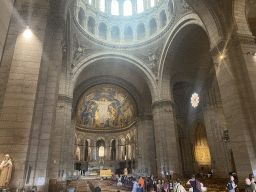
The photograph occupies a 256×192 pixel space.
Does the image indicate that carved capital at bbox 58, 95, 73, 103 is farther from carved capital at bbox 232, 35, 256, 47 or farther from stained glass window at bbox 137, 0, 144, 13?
stained glass window at bbox 137, 0, 144, 13

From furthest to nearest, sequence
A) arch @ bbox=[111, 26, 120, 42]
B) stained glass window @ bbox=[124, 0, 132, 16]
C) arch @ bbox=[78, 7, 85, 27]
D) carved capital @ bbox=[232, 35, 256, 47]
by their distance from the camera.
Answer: stained glass window @ bbox=[124, 0, 132, 16]
arch @ bbox=[111, 26, 120, 42]
arch @ bbox=[78, 7, 85, 27]
carved capital @ bbox=[232, 35, 256, 47]

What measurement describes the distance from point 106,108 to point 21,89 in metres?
23.9

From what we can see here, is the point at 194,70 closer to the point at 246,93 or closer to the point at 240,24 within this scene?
the point at 240,24

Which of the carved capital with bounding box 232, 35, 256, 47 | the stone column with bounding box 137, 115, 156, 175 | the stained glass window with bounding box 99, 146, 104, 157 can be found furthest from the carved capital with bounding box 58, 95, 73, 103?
the stained glass window with bounding box 99, 146, 104, 157

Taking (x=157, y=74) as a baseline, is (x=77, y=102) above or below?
below

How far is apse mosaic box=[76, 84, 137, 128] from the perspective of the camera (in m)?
27.4

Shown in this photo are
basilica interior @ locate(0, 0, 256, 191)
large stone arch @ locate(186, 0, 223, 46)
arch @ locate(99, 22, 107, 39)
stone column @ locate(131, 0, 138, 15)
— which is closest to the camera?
basilica interior @ locate(0, 0, 256, 191)

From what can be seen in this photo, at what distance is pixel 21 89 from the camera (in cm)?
734

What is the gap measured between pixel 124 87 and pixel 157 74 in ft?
23.6

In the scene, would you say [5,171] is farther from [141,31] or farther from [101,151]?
[101,151]

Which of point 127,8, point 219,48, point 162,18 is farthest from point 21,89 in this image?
point 127,8

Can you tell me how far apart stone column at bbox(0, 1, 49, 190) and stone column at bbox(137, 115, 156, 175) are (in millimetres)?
16841

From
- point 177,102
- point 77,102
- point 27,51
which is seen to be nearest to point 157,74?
point 177,102

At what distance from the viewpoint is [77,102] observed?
2423 cm
